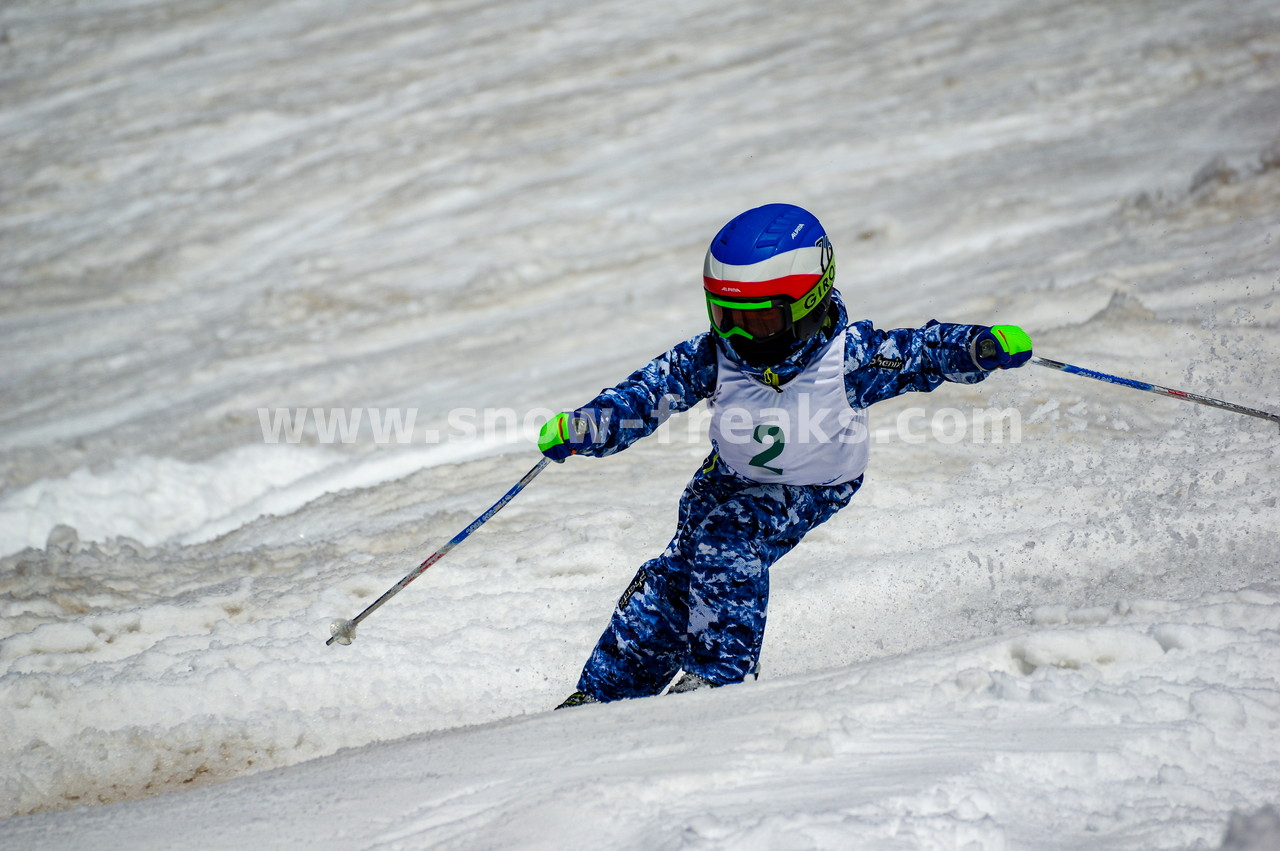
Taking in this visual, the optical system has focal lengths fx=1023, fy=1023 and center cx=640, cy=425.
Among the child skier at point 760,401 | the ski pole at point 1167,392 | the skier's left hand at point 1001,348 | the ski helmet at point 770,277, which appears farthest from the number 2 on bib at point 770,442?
the ski pole at point 1167,392

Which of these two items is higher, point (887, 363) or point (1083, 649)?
point (887, 363)

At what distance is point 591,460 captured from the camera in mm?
5980

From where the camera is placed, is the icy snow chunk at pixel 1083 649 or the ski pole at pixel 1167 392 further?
the ski pole at pixel 1167 392

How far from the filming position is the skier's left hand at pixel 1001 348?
311 cm

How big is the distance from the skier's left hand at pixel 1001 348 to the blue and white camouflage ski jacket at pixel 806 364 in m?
0.04

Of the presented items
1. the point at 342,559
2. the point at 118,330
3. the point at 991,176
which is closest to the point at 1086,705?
the point at 342,559

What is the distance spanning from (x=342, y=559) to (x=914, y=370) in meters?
3.00

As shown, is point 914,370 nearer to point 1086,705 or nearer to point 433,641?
point 1086,705

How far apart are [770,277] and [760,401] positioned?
0.43 metres

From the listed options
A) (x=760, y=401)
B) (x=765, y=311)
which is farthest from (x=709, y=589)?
(x=765, y=311)

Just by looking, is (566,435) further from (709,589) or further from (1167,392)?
(1167,392)

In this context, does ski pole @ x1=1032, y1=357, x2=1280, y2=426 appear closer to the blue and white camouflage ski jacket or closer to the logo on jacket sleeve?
the blue and white camouflage ski jacket

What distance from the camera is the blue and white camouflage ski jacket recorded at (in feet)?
10.7

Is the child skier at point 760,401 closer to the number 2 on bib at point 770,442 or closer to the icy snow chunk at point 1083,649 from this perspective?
the number 2 on bib at point 770,442
